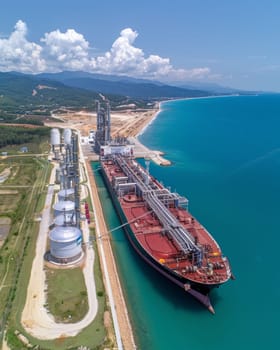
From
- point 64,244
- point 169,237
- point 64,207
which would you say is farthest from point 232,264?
point 64,207

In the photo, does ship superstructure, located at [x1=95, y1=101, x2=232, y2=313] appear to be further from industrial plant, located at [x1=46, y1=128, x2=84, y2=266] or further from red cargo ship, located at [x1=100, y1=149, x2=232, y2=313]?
industrial plant, located at [x1=46, y1=128, x2=84, y2=266]

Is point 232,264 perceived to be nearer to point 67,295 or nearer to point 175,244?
point 175,244

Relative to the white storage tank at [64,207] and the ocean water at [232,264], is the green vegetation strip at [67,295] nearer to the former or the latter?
the ocean water at [232,264]

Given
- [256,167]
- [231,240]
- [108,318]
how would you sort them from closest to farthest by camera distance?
[108,318] < [231,240] < [256,167]

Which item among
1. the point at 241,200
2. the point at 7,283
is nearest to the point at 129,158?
the point at 241,200

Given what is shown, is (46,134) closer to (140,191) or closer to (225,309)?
(140,191)

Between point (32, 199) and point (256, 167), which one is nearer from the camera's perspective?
point (32, 199)

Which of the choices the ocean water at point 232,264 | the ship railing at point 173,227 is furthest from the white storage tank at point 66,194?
the ship railing at point 173,227
